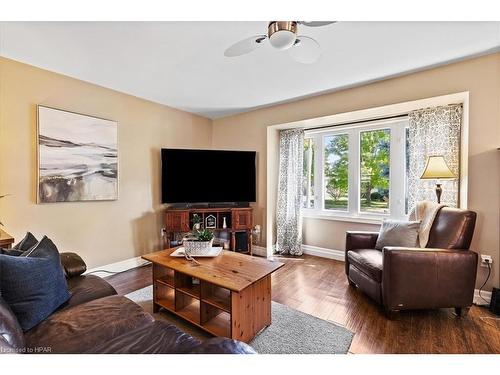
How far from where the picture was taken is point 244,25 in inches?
67.2

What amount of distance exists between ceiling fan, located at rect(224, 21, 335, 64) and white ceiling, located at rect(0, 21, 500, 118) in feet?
0.60

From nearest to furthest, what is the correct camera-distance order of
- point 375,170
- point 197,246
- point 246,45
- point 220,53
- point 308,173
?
point 246,45, point 197,246, point 220,53, point 375,170, point 308,173

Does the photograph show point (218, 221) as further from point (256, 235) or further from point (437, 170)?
point (437, 170)

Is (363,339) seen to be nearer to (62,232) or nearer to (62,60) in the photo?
(62,232)

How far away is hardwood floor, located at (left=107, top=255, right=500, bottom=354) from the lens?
1585mm

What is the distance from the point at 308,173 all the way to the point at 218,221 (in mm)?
1696

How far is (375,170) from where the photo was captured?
10.9ft

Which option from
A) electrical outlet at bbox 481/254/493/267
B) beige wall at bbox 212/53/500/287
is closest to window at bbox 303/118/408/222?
beige wall at bbox 212/53/500/287

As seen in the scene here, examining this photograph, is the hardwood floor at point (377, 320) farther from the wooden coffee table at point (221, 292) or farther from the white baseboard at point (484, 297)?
the wooden coffee table at point (221, 292)

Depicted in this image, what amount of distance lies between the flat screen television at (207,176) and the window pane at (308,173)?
876 mm

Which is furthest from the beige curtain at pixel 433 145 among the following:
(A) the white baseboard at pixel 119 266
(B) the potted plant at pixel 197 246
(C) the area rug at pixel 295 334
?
(A) the white baseboard at pixel 119 266

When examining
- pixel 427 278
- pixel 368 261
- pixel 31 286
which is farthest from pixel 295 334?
pixel 31 286

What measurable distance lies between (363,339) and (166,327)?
1.41 metres
